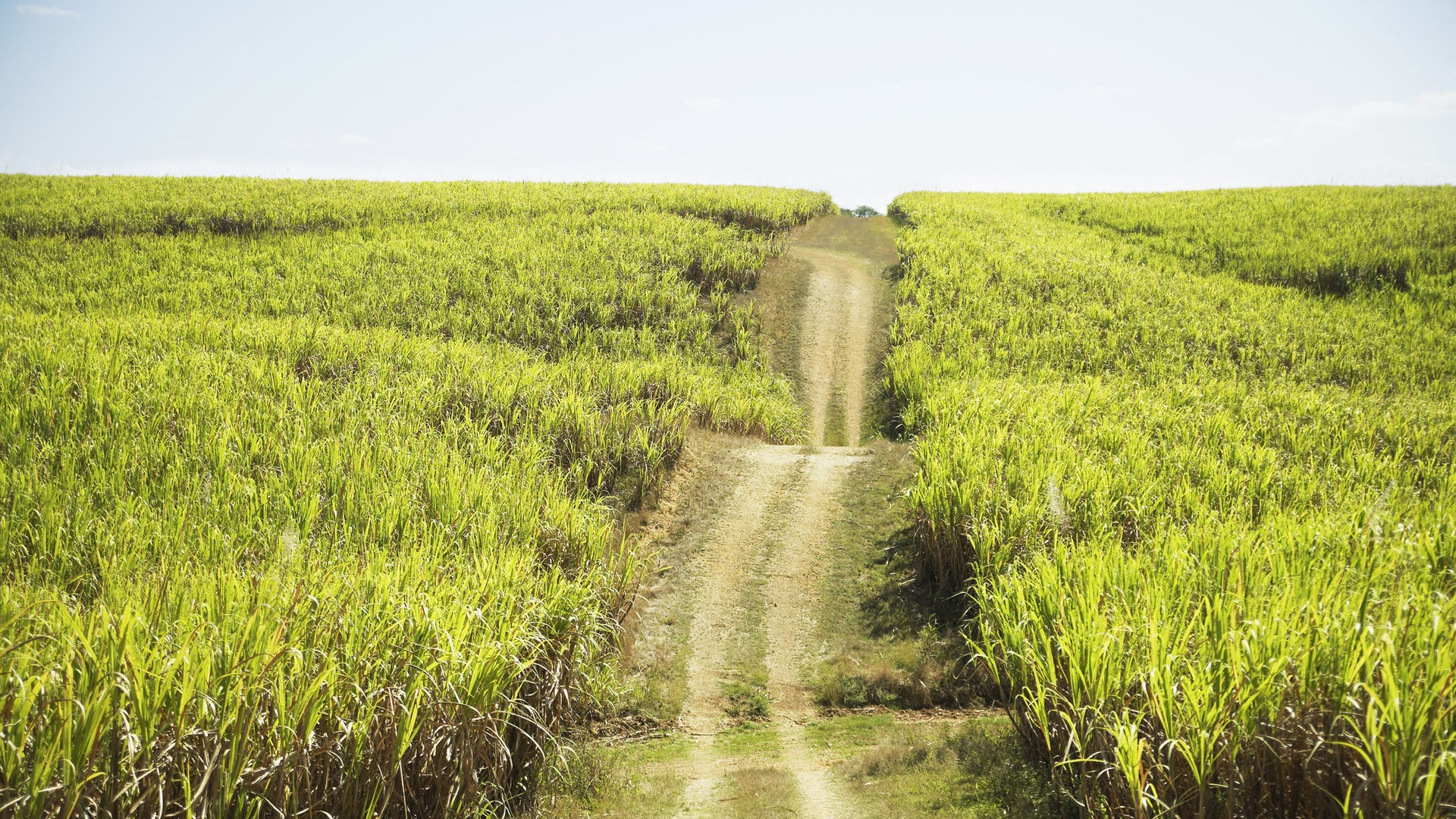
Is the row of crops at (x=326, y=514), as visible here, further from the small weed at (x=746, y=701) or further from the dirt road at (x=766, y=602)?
the small weed at (x=746, y=701)

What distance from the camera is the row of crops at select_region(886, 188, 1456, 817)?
3.06m

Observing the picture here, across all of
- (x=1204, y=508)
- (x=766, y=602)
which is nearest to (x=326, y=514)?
(x=766, y=602)

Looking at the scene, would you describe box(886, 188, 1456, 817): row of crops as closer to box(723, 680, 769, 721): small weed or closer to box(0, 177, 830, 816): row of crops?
box(723, 680, 769, 721): small weed

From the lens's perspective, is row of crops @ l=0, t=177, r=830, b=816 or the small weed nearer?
row of crops @ l=0, t=177, r=830, b=816

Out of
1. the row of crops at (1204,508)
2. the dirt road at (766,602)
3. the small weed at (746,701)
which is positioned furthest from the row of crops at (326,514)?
the row of crops at (1204,508)

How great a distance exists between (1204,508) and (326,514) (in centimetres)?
701

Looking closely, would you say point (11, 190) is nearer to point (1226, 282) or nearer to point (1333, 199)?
point (1226, 282)

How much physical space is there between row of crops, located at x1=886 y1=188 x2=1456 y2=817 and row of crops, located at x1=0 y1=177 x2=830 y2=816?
2.85 m

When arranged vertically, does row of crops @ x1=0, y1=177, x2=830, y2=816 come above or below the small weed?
above

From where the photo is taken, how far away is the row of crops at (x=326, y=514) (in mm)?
2980

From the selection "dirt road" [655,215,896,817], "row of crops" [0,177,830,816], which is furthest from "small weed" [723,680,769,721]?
"row of crops" [0,177,830,816]

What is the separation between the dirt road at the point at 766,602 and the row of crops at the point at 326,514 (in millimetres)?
789

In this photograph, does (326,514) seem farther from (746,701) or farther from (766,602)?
(766,602)

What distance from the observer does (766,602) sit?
680cm
